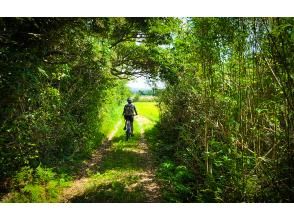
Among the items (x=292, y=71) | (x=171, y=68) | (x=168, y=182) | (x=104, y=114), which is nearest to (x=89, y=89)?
(x=171, y=68)

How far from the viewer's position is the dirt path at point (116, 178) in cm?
720

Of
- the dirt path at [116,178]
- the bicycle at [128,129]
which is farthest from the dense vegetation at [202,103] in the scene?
the bicycle at [128,129]

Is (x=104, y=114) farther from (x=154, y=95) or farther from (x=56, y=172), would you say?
(x=56, y=172)

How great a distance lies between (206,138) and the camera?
7109mm

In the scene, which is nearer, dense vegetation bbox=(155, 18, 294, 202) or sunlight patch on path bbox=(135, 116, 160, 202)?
dense vegetation bbox=(155, 18, 294, 202)

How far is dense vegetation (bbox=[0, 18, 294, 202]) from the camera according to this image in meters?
5.72

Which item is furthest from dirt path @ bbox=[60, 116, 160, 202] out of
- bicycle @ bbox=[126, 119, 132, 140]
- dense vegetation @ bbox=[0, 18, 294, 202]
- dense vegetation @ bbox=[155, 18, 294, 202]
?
bicycle @ bbox=[126, 119, 132, 140]

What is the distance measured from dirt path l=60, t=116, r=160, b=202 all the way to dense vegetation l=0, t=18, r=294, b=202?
1.11 ft

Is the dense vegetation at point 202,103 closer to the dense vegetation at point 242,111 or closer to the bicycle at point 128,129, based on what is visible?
the dense vegetation at point 242,111

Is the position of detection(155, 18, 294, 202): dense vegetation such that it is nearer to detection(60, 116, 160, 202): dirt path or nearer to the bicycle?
detection(60, 116, 160, 202): dirt path

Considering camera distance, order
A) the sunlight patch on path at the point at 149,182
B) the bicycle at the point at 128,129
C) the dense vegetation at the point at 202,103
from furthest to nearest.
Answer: the bicycle at the point at 128,129 → the sunlight patch on path at the point at 149,182 → the dense vegetation at the point at 202,103

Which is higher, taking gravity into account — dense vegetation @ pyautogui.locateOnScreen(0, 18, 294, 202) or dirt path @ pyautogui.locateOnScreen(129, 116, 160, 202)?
dense vegetation @ pyautogui.locateOnScreen(0, 18, 294, 202)

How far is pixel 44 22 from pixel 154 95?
883 centimetres

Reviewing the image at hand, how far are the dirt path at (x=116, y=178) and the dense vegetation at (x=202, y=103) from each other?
339 mm
